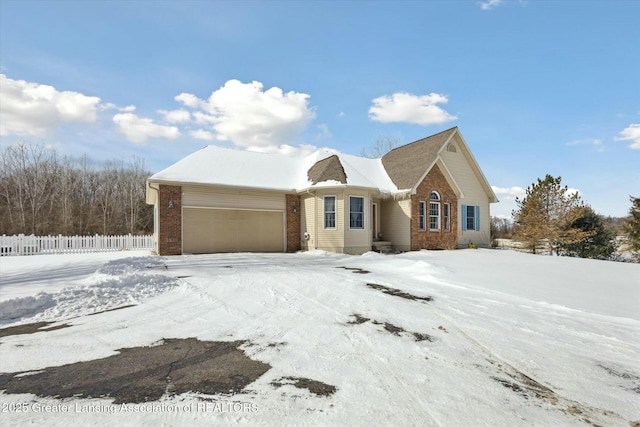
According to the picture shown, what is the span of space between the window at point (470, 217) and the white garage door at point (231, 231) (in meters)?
11.8

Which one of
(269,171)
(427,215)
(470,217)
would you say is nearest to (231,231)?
(269,171)

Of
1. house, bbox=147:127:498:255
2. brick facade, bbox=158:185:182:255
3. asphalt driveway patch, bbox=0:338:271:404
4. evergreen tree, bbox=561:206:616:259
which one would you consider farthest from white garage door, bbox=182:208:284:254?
evergreen tree, bbox=561:206:616:259

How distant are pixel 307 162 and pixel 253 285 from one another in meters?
13.4

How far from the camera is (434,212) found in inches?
711

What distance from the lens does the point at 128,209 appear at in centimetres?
3669

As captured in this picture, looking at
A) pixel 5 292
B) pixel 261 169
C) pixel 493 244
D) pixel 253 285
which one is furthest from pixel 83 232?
pixel 493 244

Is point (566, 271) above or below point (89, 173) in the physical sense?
below

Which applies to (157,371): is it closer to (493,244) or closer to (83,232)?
(493,244)

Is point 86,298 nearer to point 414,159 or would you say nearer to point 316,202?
point 316,202

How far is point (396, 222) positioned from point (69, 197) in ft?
120

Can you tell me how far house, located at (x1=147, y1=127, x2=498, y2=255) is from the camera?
14984 mm

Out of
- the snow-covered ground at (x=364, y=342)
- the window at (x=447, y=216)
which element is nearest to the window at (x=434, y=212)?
the window at (x=447, y=216)

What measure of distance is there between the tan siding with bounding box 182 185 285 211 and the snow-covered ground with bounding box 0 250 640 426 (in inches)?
290

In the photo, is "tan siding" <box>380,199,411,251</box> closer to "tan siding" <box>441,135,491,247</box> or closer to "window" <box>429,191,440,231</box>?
"window" <box>429,191,440,231</box>
